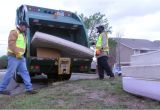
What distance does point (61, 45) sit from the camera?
34.7 ft

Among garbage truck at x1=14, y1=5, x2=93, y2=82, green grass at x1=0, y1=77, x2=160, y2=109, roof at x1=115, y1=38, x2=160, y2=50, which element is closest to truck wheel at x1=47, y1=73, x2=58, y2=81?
garbage truck at x1=14, y1=5, x2=93, y2=82

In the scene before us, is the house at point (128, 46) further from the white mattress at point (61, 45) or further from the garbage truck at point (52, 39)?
the white mattress at point (61, 45)

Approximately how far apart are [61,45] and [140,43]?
160 feet

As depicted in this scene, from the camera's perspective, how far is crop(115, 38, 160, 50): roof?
186ft

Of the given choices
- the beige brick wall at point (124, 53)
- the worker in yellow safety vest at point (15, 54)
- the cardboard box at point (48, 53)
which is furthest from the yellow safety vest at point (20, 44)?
the beige brick wall at point (124, 53)

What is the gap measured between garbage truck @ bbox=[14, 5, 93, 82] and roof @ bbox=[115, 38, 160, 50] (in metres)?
43.6

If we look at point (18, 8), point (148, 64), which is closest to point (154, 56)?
point (148, 64)

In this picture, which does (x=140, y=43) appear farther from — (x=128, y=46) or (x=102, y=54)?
(x=102, y=54)

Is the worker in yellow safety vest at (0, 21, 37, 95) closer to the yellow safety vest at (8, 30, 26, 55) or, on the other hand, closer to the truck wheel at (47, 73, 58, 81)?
the yellow safety vest at (8, 30, 26, 55)

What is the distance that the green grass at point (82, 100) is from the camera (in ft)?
21.0

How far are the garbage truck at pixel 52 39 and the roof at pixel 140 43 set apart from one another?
143ft

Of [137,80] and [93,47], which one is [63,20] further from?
[137,80]

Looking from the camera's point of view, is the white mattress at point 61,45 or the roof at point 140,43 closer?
the white mattress at point 61,45

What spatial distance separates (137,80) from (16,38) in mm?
2904
